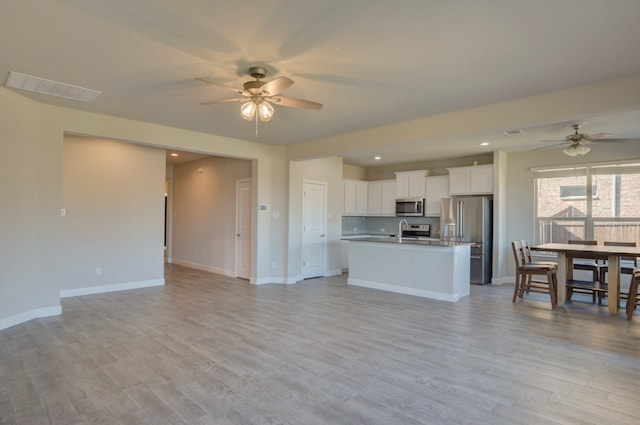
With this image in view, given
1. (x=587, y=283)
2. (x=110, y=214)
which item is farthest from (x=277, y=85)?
(x=587, y=283)

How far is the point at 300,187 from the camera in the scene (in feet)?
23.4

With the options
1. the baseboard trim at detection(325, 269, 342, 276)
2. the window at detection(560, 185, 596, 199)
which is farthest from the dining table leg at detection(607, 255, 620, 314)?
the baseboard trim at detection(325, 269, 342, 276)

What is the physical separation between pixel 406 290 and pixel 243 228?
3.45m

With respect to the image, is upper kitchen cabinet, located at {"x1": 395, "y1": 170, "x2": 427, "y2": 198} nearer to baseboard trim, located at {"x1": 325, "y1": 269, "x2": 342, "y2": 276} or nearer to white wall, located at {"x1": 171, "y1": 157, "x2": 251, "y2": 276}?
baseboard trim, located at {"x1": 325, "y1": 269, "x2": 342, "y2": 276}

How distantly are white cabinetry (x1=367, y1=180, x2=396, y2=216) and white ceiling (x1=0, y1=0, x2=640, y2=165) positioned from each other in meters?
4.55

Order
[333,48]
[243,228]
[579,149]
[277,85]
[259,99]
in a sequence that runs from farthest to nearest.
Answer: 1. [243,228]
2. [579,149]
3. [259,99]
4. [277,85]
5. [333,48]

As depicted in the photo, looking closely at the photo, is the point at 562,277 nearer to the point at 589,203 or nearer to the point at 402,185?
the point at 589,203

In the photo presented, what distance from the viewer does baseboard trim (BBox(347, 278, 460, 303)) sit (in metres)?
5.48

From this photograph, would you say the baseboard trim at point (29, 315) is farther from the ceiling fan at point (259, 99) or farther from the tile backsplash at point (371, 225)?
the tile backsplash at point (371, 225)

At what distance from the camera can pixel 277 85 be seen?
3.02 metres

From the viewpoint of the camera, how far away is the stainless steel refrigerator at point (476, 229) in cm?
705

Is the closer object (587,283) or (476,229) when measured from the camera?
(587,283)

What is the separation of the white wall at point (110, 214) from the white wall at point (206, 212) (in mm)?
1458

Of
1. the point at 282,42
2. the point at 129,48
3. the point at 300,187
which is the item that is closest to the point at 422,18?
the point at 282,42
